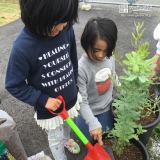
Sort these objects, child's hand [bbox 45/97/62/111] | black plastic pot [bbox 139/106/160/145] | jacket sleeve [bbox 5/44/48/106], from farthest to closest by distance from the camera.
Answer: black plastic pot [bbox 139/106/160/145], child's hand [bbox 45/97/62/111], jacket sleeve [bbox 5/44/48/106]

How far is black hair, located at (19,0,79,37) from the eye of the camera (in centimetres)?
92

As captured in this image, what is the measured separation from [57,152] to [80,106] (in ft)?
1.21

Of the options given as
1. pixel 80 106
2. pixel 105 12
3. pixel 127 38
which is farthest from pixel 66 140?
pixel 105 12

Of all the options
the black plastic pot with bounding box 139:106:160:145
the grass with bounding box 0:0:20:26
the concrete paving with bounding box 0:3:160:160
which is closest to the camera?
the black plastic pot with bounding box 139:106:160:145

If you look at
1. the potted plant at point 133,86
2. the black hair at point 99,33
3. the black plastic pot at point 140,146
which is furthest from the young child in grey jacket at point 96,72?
the potted plant at point 133,86

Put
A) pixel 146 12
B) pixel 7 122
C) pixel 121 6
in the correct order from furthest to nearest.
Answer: pixel 121 6
pixel 146 12
pixel 7 122

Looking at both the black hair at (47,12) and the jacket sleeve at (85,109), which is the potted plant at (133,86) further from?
the black hair at (47,12)

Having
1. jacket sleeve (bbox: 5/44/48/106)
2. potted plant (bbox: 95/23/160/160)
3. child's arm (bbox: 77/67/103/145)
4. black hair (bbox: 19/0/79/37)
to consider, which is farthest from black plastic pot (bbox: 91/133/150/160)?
black hair (bbox: 19/0/79/37)

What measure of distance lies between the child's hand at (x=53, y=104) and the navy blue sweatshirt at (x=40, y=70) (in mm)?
22

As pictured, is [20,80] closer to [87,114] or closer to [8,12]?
[87,114]

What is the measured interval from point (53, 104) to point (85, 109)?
31 centimetres

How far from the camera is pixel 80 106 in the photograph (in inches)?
57.5

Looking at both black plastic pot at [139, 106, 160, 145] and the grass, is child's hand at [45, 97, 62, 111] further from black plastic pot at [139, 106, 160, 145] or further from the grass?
the grass

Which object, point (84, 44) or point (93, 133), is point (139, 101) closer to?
point (93, 133)
